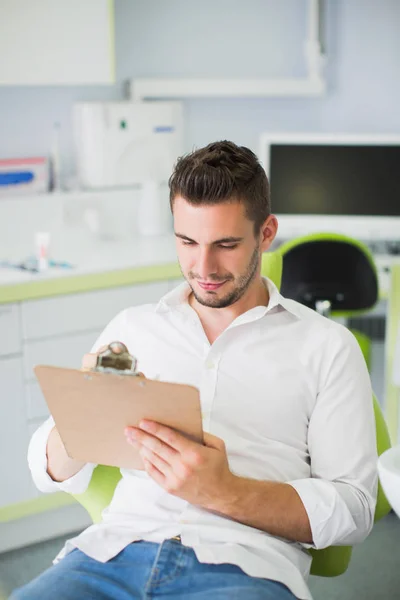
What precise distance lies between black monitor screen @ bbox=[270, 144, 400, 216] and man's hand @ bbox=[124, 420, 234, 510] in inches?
86.6

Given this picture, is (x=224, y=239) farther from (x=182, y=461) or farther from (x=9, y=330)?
(x=9, y=330)

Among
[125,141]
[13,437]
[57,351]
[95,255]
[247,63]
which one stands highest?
[247,63]

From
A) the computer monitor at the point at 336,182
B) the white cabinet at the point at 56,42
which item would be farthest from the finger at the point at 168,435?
the computer monitor at the point at 336,182

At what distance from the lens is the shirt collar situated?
1614 millimetres

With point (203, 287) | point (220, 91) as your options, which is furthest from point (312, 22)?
point (203, 287)

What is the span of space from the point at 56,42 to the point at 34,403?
1.17 metres

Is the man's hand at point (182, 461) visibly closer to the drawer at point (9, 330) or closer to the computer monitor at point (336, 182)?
the drawer at point (9, 330)

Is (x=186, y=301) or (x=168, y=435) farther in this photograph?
(x=186, y=301)

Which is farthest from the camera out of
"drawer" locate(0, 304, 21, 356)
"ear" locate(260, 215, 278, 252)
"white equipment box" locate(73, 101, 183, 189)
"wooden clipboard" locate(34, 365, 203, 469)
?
"white equipment box" locate(73, 101, 183, 189)

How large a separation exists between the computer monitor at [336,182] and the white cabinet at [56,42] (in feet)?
2.54

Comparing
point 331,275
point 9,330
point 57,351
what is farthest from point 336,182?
point 9,330

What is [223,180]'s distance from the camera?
1.52m

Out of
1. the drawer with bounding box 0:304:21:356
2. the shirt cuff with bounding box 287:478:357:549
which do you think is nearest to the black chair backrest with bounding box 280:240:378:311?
the drawer with bounding box 0:304:21:356

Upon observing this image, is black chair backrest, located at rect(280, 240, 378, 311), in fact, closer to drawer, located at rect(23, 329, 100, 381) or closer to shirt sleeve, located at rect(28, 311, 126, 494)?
drawer, located at rect(23, 329, 100, 381)
